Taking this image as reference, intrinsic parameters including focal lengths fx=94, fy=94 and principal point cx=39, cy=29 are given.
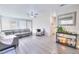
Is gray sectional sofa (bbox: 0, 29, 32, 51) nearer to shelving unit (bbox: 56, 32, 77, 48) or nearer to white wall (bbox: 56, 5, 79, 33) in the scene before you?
shelving unit (bbox: 56, 32, 77, 48)

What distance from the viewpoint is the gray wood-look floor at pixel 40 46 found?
207 centimetres

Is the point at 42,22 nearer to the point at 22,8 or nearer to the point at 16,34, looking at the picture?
the point at 22,8

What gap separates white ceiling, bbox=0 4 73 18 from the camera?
1969 millimetres

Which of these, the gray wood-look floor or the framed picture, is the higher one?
the framed picture

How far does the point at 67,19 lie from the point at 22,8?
1.01m

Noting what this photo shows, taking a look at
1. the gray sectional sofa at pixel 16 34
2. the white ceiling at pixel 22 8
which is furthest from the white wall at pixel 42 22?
the gray sectional sofa at pixel 16 34

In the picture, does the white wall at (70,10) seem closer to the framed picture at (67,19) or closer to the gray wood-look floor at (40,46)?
the framed picture at (67,19)

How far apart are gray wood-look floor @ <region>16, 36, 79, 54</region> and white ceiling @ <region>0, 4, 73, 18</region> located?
1.90ft

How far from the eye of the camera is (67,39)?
2164mm

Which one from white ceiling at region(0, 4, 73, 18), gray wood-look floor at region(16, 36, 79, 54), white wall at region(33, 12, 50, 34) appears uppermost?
white ceiling at region(0, 4, 73, 18)

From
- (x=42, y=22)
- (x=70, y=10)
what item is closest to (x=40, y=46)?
(x=42, y=22)

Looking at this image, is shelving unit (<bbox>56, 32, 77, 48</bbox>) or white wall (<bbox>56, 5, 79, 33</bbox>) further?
shelving unit (<bbox>56, 32, 77, 48</bbox>)

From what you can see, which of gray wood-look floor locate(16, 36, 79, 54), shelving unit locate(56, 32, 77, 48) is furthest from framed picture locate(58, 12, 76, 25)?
gray wood-look floor locate(16, 36, 79, 54)
